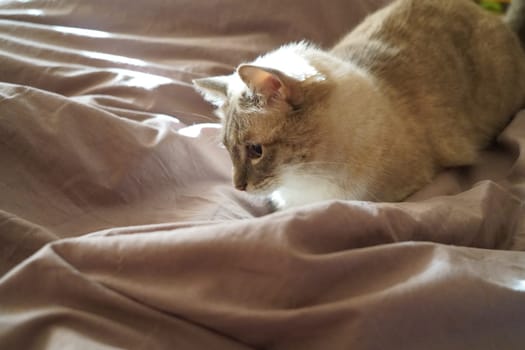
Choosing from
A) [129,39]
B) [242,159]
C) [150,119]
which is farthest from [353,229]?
[129,39]

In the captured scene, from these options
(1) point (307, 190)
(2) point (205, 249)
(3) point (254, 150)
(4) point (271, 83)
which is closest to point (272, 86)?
(4) point (271, 83)

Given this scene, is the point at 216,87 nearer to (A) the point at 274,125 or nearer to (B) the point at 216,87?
(B) the point at 216,87

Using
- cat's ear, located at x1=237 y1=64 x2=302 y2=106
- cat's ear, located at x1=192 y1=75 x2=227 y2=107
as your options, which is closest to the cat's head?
cat's ear, located at x1=237 y1=64 x2=302 y2=106

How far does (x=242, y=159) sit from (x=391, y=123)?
42 cm

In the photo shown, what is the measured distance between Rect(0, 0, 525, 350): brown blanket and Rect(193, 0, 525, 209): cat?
0.10 m

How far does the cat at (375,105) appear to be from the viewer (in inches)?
42.6

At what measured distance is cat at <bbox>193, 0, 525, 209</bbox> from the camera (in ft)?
3.55

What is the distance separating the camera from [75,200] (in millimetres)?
1021

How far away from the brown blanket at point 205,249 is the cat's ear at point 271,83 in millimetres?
291

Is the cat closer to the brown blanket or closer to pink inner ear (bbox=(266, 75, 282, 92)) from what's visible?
pink inner ear (bbox=(266, 75, 282, 92))

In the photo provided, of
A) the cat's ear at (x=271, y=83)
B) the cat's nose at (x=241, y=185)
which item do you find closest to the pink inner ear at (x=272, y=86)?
the cat's ear at (x=271, y=83)

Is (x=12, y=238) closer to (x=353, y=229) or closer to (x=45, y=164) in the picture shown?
(x=45, y=164)

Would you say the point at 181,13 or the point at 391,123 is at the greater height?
the point at 181,13

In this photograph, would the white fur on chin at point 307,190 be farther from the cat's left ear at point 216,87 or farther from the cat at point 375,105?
the cat's left ear at point 216,87
